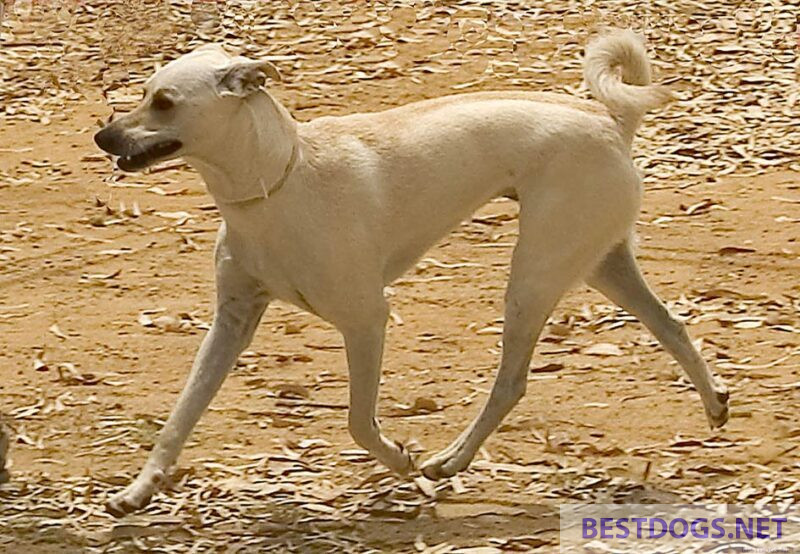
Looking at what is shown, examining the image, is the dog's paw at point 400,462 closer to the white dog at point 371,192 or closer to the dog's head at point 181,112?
the white dog at point 371,192

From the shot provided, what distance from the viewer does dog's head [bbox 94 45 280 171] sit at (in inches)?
176

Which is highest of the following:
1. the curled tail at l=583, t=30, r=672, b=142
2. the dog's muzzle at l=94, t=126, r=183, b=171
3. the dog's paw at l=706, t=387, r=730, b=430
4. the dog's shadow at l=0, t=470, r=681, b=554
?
the curled tail at l=583, t=30, r=672, b=142

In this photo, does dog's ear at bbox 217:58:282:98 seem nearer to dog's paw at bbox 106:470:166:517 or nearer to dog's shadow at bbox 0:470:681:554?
dog's paw at bbox 106:470:166:517

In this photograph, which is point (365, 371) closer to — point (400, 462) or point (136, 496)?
point (400, 462)

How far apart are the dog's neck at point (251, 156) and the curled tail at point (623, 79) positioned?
95cm

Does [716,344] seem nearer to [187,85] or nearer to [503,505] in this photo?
[503,505]

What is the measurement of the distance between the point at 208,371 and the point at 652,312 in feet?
4.30

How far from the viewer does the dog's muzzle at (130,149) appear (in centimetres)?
446

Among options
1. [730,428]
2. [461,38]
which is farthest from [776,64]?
[730,428]

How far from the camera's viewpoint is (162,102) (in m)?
4.49

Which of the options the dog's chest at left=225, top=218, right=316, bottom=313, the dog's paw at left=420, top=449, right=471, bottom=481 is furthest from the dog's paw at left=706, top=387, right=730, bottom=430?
the dog's chest at left=225, top=218, right=316, bottom=313

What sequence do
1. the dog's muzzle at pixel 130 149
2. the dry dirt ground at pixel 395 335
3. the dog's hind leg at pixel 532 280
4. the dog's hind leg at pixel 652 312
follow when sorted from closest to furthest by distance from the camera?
the dog's muzzle at pixel 130 149 < the dog's hind leg at pixel 532 280 < the dry dirt ground at pixel 395 335 < the dog's hind leg at pixel 652 312

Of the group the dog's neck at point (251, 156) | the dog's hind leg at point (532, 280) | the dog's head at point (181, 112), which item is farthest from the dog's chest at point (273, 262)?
the dog's hind leg at point (532, 280)

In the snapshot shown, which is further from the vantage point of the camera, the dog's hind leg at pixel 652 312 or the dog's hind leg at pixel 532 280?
the dog's hind leg at pixel 652 312
